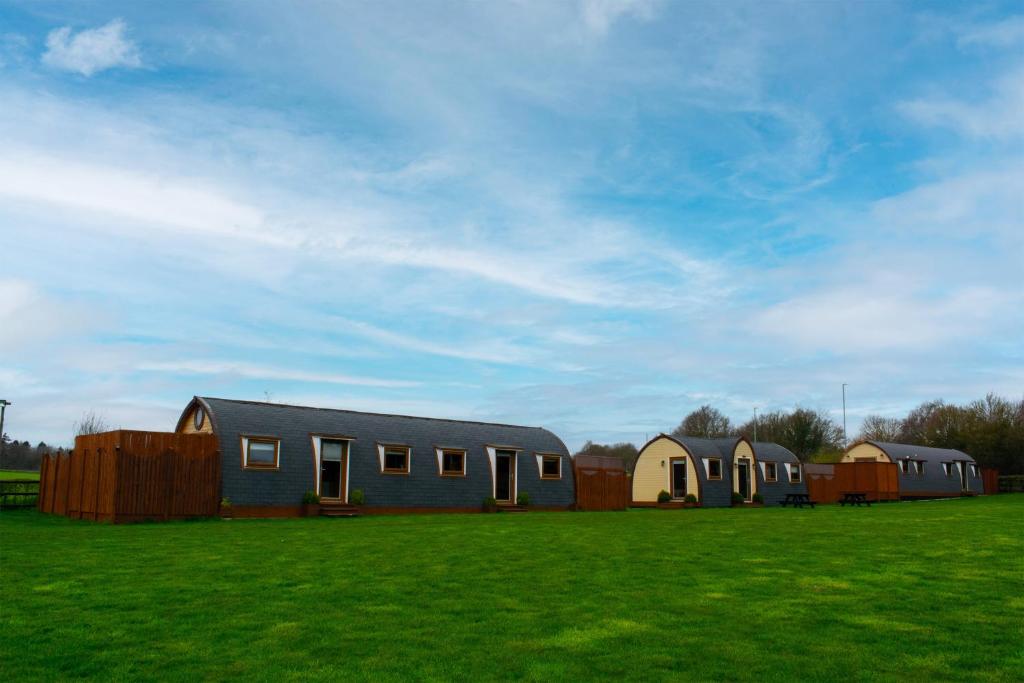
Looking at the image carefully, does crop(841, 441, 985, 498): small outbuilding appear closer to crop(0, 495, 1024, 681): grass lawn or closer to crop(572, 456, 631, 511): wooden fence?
crop(572, 456, 631, 511): wooden fence

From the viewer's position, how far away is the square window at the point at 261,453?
27.2 m

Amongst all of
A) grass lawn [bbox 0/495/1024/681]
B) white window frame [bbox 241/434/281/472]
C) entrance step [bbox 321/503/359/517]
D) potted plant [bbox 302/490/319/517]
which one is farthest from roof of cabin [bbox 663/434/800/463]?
→ grass lawn [bbox 0/495/1024/681]

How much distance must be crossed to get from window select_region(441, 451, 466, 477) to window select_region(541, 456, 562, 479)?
15.1 feet

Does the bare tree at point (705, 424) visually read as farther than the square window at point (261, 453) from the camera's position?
Yes

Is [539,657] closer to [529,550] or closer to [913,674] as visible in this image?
[913,674]

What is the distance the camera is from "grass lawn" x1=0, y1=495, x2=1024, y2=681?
719cm

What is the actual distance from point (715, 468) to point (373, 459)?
2041 cm

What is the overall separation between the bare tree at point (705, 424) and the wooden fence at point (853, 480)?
37.4 meters

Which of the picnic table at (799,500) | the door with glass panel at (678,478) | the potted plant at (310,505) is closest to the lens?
the potted plant at (310,505)

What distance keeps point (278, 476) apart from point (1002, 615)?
75.6 ft

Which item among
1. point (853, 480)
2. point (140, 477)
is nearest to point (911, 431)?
point (853, 480)

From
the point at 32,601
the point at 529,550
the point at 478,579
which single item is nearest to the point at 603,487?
the point at 529,550

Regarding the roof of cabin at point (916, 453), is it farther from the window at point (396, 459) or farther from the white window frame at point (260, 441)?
the white window frame at point (260, 441)

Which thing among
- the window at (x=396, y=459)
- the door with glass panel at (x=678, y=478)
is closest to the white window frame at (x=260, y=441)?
the window at (x=396, y=459)
